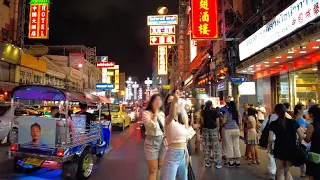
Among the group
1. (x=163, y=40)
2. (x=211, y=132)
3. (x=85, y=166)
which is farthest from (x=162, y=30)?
(x=85, y=166)

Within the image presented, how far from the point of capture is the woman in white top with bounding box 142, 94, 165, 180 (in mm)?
4922

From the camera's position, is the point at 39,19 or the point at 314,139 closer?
Answer: the point at 314,139

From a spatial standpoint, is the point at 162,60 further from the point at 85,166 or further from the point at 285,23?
the point at 85,166

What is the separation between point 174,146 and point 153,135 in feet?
2.70

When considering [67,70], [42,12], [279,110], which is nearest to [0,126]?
[279,110]

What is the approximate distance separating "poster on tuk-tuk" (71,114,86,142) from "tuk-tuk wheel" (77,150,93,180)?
1.34ft

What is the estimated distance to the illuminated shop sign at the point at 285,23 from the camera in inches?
322

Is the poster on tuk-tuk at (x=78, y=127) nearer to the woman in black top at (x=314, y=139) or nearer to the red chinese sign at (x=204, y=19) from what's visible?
the woman in black top at (x=314, y=139)

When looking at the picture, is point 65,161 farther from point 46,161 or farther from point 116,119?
point 116,119

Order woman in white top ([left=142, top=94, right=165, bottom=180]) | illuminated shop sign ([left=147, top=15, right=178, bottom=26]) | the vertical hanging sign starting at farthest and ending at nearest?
illuminated shop sign ([left=147, top=15, right=178, bottom=26]) < the vertical hanging sign < woman in white top ([left=142, top=94, right=165, bottom=180])

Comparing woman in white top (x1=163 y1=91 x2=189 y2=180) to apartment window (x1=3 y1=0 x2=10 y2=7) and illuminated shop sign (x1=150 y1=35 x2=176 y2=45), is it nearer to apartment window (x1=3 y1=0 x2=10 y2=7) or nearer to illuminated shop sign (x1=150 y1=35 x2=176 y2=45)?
illuminated shop sign (x1=150 y1=35 x2=176 y2=45)

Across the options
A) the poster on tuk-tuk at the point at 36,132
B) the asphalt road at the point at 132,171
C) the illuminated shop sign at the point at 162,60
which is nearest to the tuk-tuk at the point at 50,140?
the poster on tuk-tuk at the point at 36,132

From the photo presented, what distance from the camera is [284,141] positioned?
5.03 m

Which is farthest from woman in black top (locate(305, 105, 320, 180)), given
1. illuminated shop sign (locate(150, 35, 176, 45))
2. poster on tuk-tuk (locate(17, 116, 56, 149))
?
illuminated shop sign (locate(150, 35, 176, 45))
